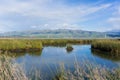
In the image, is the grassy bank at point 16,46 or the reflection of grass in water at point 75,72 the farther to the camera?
the grassy bank at point 16,46

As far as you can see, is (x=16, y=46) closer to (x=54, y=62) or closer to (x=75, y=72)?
(x=54, y=62)

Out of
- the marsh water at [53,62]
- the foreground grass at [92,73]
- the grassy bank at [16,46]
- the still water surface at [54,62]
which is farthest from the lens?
the grassy bank at [16,46]

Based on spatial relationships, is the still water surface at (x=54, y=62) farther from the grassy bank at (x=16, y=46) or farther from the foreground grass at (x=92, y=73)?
the grassy bank at (x=16, y=46)

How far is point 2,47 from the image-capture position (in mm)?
30797

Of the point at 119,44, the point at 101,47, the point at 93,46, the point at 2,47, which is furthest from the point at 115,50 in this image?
the point at 2,47

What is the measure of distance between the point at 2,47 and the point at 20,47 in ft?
8.29

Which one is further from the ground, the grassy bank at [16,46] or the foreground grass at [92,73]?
the foreground grass at [92,73]

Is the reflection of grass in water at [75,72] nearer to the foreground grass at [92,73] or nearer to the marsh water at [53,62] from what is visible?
the foreground grass at [92,73]

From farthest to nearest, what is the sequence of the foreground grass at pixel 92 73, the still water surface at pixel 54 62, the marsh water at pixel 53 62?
the still water surface at pixel 54 62 → the marsh water at pixel 53 62 → the foreground grass at pixel 92 73

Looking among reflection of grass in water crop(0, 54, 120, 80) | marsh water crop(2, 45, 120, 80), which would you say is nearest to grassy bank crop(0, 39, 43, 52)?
marsh water crop(2, 45, 120, 80)

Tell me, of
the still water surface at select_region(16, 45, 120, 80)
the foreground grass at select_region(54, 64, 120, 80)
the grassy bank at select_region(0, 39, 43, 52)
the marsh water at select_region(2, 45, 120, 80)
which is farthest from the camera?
the grassy bank at select_region(0, 39, 43, 52)

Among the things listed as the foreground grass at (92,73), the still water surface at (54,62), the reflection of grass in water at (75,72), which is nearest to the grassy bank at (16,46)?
the still water surface at (54,62)

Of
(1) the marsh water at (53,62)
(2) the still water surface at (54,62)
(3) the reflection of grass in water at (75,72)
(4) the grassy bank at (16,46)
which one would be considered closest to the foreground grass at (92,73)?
(3) the reflection of grass in water at (75,72)

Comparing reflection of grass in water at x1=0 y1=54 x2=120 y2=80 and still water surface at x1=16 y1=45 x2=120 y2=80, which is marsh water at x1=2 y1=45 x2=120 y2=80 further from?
reflection of grass in water at x1=0 y1=54 x2=120 y2=80
